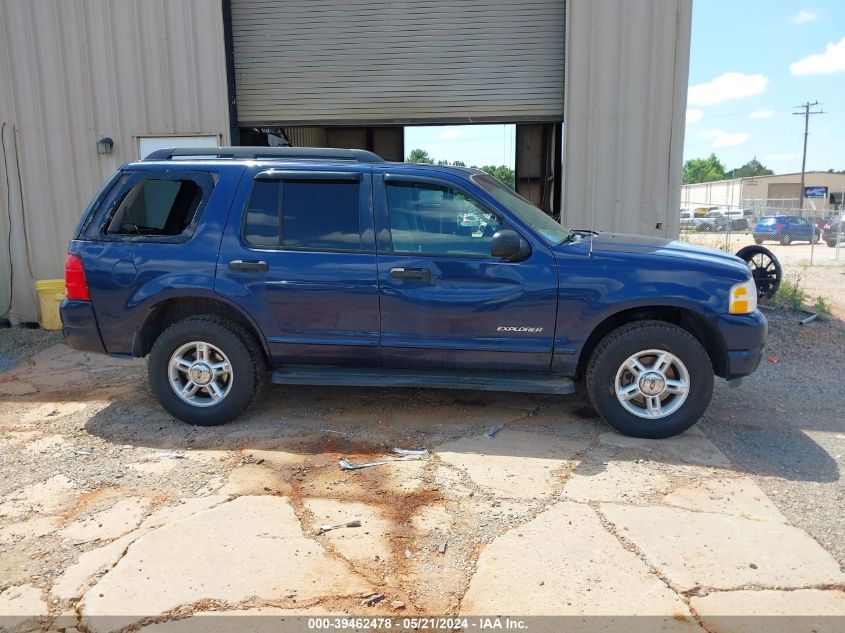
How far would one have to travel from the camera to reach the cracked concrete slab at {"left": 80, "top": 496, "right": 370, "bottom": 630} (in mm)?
2908

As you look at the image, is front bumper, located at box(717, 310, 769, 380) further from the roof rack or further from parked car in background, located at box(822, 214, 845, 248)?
parked car in background, located at box(822, 214, 845, 248)

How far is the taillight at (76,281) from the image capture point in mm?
4867

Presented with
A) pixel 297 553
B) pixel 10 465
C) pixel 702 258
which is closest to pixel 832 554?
pixel 702 258

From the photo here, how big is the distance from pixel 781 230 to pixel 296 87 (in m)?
20.8

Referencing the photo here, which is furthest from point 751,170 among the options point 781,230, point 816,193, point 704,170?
point 781,230

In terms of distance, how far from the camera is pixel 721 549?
3.29 meters

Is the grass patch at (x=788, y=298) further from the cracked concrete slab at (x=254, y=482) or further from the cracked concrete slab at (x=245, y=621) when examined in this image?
the cracked concrete slab at (x=245, y=621)

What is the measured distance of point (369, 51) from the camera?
8.46m

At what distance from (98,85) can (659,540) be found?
856cm

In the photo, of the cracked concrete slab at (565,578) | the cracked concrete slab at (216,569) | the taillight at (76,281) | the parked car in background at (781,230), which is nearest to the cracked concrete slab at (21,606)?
the cracked concrete slab at (216,569)

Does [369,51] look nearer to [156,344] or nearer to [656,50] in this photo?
[656,50]

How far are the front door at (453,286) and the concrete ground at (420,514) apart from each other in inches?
24.6

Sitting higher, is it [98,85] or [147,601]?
[98,85]

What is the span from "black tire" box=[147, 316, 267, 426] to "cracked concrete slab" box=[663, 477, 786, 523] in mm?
2926
